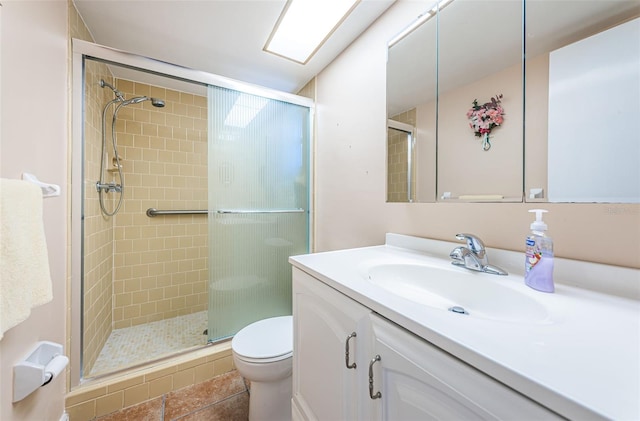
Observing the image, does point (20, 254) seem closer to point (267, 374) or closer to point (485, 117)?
point (267, 374)

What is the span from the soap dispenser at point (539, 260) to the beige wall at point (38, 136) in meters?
1.62

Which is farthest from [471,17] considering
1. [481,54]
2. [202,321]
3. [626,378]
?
[202,321]

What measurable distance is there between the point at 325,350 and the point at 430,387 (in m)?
0.40

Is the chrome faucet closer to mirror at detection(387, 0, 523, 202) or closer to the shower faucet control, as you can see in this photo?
mirror at detection(387, 0, 523, 202)

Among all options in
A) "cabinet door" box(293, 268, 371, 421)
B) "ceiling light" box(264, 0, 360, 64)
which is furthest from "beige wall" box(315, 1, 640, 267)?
"cabinet door" box(293, 268, 371, 421)

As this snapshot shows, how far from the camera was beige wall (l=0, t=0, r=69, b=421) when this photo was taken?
78 cm

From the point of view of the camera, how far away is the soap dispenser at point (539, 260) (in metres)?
0.65

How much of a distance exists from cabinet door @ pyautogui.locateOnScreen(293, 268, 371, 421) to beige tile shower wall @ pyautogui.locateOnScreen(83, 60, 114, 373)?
1.28m

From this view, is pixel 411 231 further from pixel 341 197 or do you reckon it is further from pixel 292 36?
pixel 292 36

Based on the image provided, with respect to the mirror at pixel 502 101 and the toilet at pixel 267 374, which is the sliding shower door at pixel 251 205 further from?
the mirror at pixel 502 101

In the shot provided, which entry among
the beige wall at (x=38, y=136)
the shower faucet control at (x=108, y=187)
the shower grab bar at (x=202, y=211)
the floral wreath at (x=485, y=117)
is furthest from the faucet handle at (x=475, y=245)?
the shower faucet control at (x=108, y=187)

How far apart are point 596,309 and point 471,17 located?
1115 millimetres

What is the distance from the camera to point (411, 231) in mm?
1177

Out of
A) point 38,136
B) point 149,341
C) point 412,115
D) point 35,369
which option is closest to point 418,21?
point 412,115
